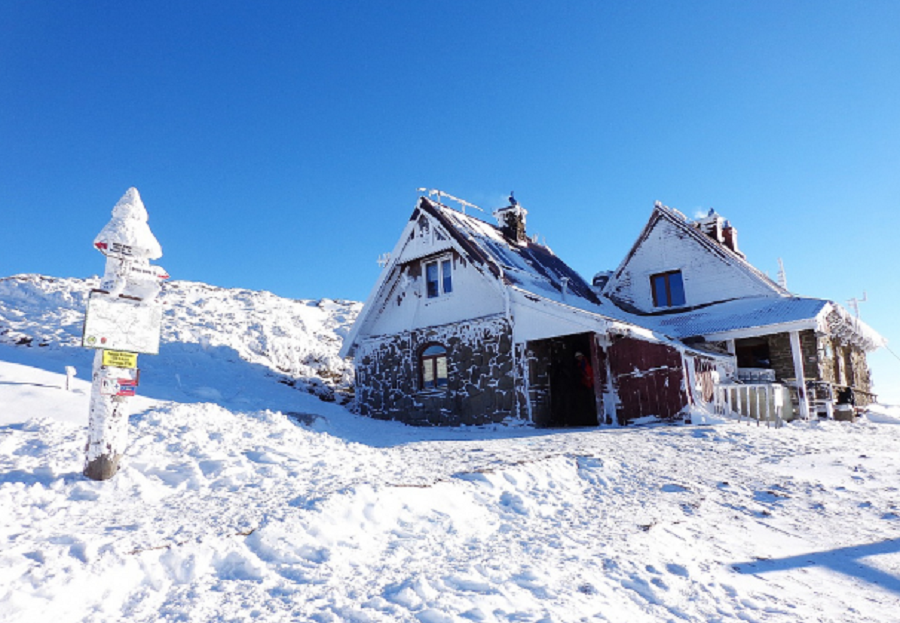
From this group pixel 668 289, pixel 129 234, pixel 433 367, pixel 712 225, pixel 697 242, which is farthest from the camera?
pixel 712 225

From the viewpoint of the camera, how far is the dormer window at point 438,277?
17672 mm

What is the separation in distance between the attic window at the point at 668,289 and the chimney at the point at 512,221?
17.7 feet

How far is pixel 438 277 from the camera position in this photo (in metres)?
17.9

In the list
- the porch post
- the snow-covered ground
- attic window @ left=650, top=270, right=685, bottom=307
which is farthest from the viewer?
attic window @ left=650, top=270, right=685, bottom=307

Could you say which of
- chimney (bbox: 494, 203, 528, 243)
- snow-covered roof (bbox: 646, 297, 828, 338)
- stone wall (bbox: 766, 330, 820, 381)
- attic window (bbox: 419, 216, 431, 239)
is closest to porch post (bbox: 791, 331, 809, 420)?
stone wall (bbox: 766, 330, 820, 381)

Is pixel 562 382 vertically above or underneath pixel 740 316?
underneath

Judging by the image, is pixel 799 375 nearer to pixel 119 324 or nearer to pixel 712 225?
pixel 712 225

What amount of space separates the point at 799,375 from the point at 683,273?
5713 millimetres

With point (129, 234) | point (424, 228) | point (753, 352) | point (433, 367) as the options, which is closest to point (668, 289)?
point (753, 352)

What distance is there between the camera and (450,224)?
56.9 ft

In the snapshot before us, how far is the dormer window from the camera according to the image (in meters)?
17.7

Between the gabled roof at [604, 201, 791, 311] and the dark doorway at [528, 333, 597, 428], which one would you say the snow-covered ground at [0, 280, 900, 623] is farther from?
the gabled roof at [604, 201, 791, 311]

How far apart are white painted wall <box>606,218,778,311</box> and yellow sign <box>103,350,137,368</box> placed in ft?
62.6

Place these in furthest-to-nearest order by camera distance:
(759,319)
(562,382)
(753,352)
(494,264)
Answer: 1. (753,352)
2. (759,319)
3. (562,382)
4. (494,264)
